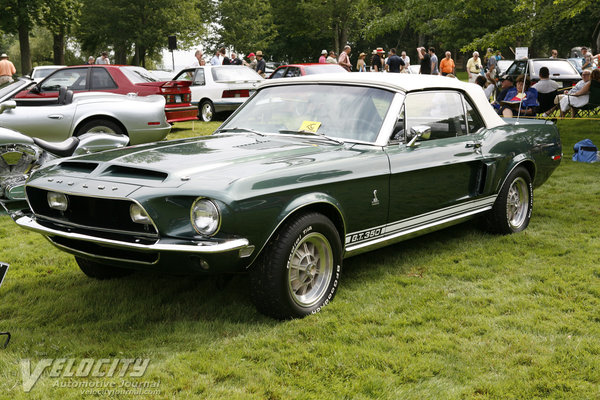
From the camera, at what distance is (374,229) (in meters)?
Result: 4.77

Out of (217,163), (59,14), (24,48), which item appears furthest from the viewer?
(59,14)

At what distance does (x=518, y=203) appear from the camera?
259 inches

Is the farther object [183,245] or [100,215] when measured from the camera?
[100,215]

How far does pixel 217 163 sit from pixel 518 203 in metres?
3.68

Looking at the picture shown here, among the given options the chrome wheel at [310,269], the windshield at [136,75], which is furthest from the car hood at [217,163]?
the windshield at [136,75]

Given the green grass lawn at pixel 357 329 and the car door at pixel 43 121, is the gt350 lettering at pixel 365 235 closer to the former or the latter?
the green grass lawn at pixel 357 329

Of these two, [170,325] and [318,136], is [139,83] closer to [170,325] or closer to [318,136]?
[318,136]

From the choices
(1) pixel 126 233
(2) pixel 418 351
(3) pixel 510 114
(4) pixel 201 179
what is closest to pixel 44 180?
(1) pixel 126 233

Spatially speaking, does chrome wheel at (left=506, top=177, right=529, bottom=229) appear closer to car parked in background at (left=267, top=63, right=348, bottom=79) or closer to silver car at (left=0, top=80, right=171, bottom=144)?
silver car at (left=0, top=80, right=171, bottom=144)

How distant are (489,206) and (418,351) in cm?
265

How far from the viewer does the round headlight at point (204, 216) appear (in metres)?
3.74

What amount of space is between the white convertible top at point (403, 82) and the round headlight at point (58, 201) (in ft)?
7.29

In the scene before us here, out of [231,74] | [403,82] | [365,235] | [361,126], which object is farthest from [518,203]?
[231,74]

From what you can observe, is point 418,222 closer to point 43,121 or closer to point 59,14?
point 43,121
